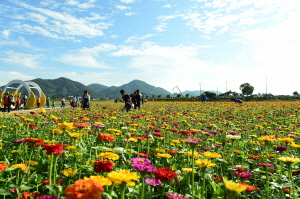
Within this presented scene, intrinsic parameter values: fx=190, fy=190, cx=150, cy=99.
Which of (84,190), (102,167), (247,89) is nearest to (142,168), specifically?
(102,167)

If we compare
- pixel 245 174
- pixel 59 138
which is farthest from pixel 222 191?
pixel 59 138

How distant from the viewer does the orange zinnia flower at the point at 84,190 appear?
765mm

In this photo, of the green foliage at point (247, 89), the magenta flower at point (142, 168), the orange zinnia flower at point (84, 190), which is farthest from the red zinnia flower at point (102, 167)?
the green foliage at point (247, 89)

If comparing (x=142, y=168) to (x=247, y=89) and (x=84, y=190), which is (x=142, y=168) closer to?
(x=84, y=190)

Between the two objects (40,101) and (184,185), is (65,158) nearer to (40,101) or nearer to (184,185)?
(184,185)

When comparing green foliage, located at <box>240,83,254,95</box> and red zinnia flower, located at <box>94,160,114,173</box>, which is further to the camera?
green foliage, located at <box>240,83,254,95</box>

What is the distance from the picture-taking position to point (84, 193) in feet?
2.55

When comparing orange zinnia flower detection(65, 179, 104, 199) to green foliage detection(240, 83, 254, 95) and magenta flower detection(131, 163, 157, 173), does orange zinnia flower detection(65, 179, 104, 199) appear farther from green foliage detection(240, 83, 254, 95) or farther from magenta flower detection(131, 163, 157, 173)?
green foliage detection(240, 83, 254, 95)

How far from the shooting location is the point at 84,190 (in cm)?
80

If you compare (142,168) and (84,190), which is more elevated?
(84,190)

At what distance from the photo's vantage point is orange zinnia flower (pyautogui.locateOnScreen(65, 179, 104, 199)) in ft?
2.51

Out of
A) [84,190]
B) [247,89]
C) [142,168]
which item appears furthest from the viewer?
[247,89]

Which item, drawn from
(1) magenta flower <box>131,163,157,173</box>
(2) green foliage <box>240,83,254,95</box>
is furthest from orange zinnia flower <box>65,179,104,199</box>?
(2) green foliage <box>240,83,254,95</box>

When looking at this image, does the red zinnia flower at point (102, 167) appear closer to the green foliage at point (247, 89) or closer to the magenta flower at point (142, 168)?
the magenta flower at point (142, 168)
